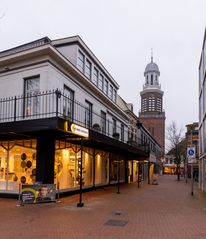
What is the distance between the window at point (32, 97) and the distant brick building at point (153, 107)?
76.0 m

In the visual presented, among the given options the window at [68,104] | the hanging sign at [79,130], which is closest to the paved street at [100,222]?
the hanging sign at [79,130]

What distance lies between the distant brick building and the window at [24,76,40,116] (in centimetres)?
7604

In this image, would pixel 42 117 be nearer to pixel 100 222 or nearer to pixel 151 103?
pixel 100 222

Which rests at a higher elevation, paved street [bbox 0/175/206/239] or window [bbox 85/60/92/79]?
window [bbox 85/60/92/79]

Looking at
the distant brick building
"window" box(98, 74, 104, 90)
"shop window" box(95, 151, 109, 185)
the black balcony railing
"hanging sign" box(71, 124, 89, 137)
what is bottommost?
"shop window" box(95, 151, 109, 185)

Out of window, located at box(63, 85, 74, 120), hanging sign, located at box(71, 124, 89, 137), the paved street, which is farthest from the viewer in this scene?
window, located at box(63, 85, 74, 120)

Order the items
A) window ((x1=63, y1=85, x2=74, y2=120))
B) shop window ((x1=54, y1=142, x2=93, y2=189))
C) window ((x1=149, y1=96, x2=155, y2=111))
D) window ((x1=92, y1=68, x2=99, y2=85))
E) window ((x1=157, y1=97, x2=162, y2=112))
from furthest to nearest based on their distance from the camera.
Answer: window ((x1=157, y1=97, x2=162, y2=112)), window ((x1=149, y1=96, x2=155, y2=111)), window ((x1=92, y1=68, x2=99, y2=85)), window ((x1=63, y1=85, x2=74, y2=120)), shop window ((x1=54, y1=142, x2=93, y2=189))

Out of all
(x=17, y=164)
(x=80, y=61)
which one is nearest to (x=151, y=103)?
(x=80, y=61)

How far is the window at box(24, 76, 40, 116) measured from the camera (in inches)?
627

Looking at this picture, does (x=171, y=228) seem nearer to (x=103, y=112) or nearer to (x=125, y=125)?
(x=103, y=112)

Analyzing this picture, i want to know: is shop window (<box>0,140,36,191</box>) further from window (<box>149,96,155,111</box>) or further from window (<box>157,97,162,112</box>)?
window (<box>157,97,162,112</box>)

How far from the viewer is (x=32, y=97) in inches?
629

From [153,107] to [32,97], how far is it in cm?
8052

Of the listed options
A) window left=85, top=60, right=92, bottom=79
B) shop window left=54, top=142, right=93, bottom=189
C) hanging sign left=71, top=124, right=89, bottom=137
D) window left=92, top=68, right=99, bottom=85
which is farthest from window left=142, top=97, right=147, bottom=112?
hanging sign left=71, top=124, right=89, bottom=137
